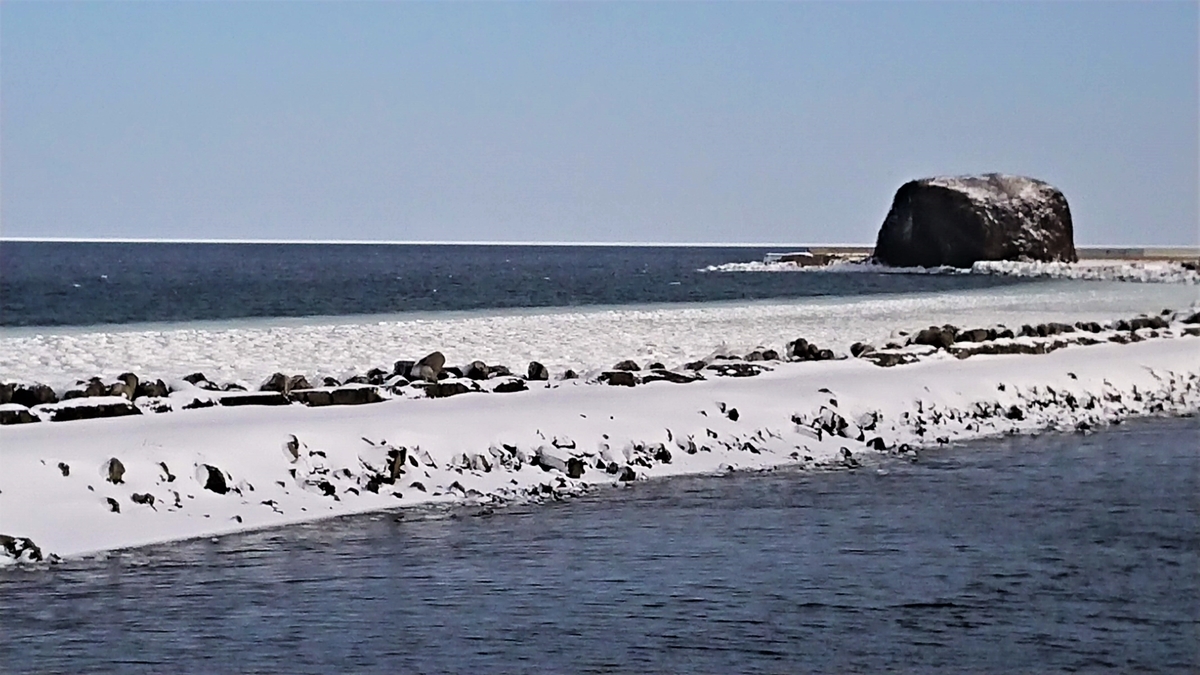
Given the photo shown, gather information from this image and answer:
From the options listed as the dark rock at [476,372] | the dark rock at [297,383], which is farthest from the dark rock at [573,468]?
the dark rock at [476,372]

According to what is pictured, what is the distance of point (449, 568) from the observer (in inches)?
515

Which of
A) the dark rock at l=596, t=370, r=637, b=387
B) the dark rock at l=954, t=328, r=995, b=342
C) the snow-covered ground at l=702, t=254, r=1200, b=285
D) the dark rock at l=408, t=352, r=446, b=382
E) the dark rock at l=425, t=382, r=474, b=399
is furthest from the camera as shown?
the snow-covered ground at l=702, t=254, r=1200, b=285

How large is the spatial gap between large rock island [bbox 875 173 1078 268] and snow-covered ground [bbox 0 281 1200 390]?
78.1 meters

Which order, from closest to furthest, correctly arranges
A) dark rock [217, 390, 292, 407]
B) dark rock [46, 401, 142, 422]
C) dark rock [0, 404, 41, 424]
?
1. dark rock [0, 404, 41, 424]
2. dark rock [46, 401, 142, 422]
3. dark rock [217, 390, 292, 407]

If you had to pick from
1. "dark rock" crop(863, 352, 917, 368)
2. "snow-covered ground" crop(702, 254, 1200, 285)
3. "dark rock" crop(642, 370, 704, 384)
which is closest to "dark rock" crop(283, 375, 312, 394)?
"dark rock" crop(642, 370, 704, 384)

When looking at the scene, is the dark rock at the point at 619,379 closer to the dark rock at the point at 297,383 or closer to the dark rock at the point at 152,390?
the dark rock at the point at 297,383

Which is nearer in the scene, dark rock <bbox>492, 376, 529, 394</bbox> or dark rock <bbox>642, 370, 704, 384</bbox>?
dark rock <bbox>492, 376, 529, 394</bbox>

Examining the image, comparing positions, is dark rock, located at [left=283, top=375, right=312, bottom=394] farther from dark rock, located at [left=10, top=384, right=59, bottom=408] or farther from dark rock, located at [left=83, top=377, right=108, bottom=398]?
dark rock, located at [left=10, top=384, right=59, bottom=408]

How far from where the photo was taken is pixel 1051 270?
123m

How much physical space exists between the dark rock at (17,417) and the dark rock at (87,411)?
198mm

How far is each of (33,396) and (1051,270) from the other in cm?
11126

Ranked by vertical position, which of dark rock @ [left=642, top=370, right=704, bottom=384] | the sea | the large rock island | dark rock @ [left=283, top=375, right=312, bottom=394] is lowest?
the sea

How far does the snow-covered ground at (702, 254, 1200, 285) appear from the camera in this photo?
101 meters

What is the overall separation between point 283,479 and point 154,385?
4437 mm
